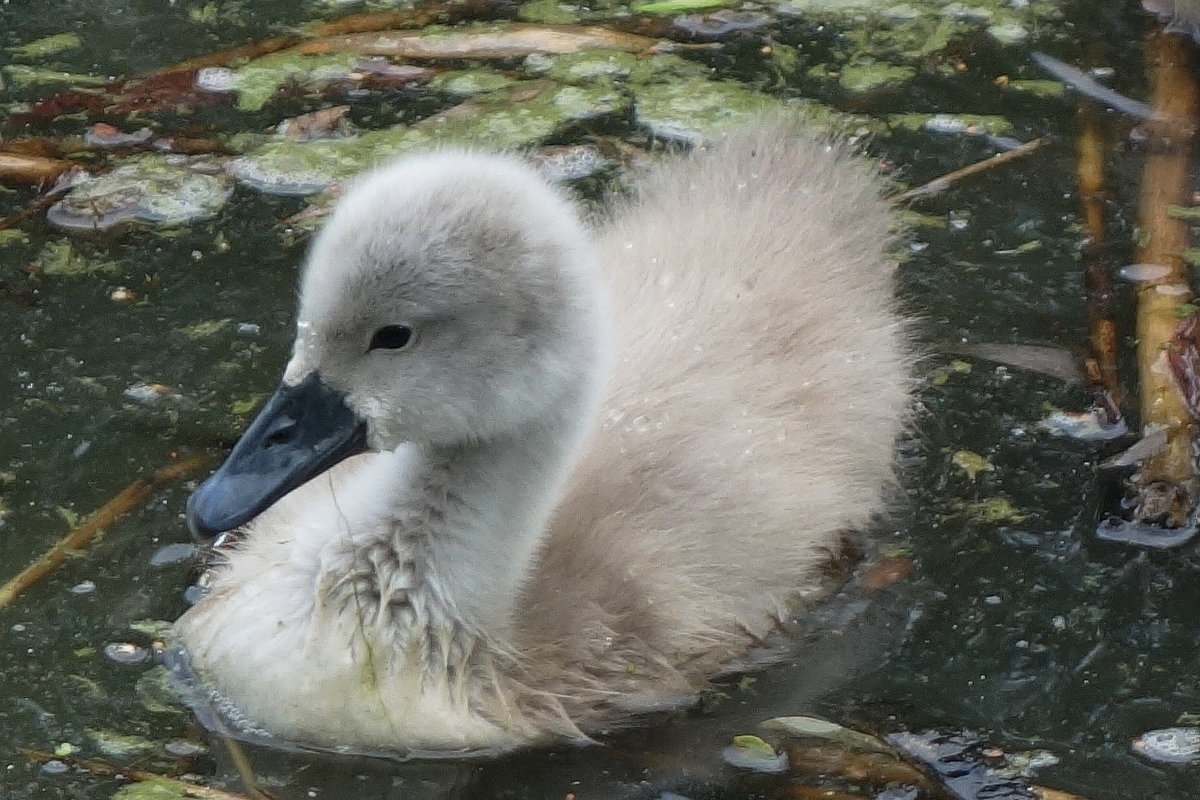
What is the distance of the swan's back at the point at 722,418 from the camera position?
3.53 meters

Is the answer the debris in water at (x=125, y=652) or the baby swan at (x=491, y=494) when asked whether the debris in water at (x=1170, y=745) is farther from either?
the debris in water at (x=125, y=652)

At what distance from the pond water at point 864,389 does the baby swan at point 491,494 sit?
4.3 inches

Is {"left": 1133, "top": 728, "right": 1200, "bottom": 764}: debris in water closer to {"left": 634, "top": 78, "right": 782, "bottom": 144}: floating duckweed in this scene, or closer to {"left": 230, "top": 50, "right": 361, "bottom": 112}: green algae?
{"left": 634, "top": 78, "right": 782, "bottom": 144}: floating duckweed

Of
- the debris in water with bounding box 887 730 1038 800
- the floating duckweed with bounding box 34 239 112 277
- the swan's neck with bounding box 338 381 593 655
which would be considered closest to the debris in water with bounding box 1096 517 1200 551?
the debris in water with bounding box 887 730 1038 800

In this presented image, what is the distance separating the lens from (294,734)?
3387 millimetres

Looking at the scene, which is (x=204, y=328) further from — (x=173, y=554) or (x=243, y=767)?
(x=243, y=767)

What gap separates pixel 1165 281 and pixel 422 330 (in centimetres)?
187

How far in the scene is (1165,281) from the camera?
4477mm

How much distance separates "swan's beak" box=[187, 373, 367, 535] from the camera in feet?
10.5

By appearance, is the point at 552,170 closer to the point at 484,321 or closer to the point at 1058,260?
the point at 1058,260

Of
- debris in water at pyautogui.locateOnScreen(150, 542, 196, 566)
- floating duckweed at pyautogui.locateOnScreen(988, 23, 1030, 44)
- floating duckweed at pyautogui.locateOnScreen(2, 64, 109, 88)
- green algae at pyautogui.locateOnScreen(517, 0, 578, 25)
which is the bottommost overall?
debris in water at pyautogui.locateOnScreen(150, 542, 196, 566)

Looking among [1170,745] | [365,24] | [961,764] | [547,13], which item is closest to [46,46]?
[365,24]

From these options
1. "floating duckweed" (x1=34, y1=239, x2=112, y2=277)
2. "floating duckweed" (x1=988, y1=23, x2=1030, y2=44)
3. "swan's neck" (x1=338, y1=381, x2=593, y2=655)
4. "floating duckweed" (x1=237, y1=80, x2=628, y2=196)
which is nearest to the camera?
"swan's neck" (x1=338, y1=381, x2=593, y2=655)

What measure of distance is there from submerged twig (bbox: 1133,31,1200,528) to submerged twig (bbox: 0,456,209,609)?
177 centimetres
